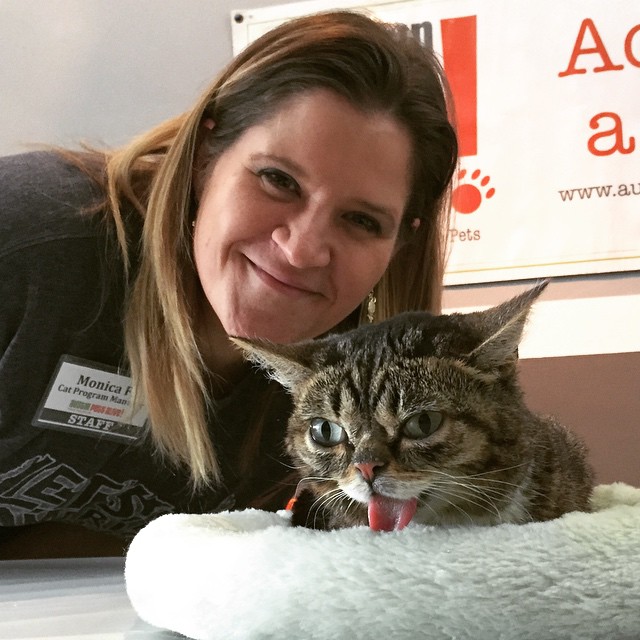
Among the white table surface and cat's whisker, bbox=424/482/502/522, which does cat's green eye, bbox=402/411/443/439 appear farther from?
the white table surface

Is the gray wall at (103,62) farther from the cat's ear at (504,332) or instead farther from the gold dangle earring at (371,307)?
the cat's ear at (504,332)

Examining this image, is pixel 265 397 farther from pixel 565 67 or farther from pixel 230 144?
pixel 565 67

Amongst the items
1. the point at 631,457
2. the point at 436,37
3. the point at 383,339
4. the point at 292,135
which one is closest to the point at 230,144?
the point at 292,135

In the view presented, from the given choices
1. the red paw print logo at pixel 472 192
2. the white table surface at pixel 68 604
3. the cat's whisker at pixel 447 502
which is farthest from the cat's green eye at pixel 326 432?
the red paw print logo at pixel 472 192

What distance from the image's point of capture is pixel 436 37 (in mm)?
1680

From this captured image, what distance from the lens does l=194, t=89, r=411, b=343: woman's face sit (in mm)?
938

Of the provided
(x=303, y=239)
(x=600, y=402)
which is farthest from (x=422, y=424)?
(x=600, y=402)

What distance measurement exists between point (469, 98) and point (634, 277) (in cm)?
66

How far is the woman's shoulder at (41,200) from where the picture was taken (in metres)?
0.97

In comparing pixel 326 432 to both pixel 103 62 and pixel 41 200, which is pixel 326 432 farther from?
pixel 103 62

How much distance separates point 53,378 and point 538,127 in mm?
1360

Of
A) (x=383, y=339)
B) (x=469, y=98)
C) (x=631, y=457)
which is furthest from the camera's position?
(x=469, y=98)

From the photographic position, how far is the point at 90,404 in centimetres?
108

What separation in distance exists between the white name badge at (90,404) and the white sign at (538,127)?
0.92 m
